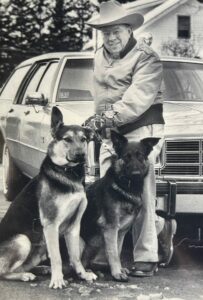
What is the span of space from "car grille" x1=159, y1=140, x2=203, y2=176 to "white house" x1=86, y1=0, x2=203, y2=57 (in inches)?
991

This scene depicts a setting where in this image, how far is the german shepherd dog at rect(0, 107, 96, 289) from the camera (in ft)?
14.6

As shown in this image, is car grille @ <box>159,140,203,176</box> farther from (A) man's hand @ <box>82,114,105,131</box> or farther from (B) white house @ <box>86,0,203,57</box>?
(B) white house @ <box>86,0,203,57</box>

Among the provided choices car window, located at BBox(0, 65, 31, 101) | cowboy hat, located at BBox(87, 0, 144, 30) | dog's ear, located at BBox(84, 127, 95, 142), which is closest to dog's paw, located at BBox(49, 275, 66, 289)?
dog's ear, located at BBox(84, 127, 95, 142)

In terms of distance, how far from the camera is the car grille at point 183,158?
5.25 metres

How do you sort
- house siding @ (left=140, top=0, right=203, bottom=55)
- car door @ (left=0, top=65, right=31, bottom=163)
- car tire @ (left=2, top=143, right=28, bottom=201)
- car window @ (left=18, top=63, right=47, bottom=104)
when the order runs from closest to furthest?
car window @ (left=18, top=63, right=47, bottom=104)
car door @ (left=0, top=65, right=31, bottom=163)
car tire @ (left=2, top=143, right=28, bottom=201)
house siding @ (left=140, top=0, right=203, bottom=55)

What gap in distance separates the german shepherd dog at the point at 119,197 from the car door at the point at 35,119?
4.69ft

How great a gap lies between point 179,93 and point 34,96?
160 cm

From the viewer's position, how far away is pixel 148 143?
466 centimetres

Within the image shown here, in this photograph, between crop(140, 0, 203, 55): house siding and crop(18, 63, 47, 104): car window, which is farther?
crop(140, 0, 203, 55): house siding

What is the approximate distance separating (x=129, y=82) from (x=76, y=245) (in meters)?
1.36

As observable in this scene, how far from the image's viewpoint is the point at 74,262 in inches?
183

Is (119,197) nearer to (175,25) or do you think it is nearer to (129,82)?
(129,82)

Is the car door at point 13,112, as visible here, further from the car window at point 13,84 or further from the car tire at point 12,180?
the car tire at point 12,180

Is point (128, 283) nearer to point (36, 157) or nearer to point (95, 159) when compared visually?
point (95, 159)
